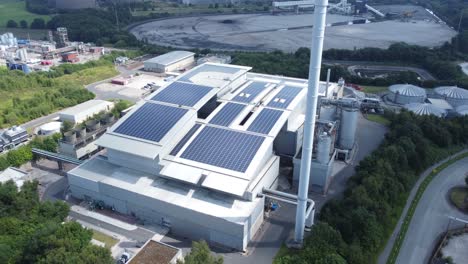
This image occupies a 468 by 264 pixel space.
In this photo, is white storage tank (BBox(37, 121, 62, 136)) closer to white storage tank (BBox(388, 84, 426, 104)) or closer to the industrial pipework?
the industrial pipework

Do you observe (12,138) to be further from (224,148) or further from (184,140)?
(224,148)

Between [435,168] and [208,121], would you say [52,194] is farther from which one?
[435,168]

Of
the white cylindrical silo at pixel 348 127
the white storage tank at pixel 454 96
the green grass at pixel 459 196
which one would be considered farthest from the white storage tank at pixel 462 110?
the white cylindrical silo at pixel 348 127

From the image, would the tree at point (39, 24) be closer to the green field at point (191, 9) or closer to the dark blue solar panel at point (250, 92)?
the green field at point (191, 9)

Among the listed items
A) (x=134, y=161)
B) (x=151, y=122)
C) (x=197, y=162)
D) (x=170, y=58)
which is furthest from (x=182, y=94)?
(x=170, y=58)

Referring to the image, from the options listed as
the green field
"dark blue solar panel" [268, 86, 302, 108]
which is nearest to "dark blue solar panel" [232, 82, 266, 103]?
"dark blue solar panel" [268, 86, 302, 108]
